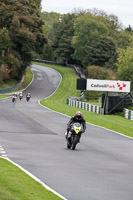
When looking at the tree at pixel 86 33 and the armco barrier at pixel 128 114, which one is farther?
the tree at pixel 86 33

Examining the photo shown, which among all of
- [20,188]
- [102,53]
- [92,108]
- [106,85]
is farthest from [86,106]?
[102,53]

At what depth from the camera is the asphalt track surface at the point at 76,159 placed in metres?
11.6

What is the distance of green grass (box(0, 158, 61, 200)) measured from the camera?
9812mm

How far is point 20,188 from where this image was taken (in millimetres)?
10664

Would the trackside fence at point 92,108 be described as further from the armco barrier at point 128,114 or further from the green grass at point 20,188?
the green grass at point 20,188

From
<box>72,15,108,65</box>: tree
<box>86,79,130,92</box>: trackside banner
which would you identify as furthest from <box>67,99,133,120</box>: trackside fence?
<box>72,15,108,65</box>: tree

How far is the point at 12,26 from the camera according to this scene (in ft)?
308

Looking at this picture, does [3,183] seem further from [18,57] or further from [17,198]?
[18,57]

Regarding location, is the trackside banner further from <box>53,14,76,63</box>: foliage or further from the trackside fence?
<box>53,14,76,63</box>: foliage

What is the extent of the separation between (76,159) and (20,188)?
6.61 meters

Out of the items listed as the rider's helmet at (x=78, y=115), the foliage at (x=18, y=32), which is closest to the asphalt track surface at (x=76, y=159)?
the rider's helmet at (x=78, y=115)

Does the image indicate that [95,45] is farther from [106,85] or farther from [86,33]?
[106,85]

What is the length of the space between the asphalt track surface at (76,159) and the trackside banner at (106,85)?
19093 millimetres

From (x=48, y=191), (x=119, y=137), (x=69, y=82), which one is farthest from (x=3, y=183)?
(x=69, y=82)
